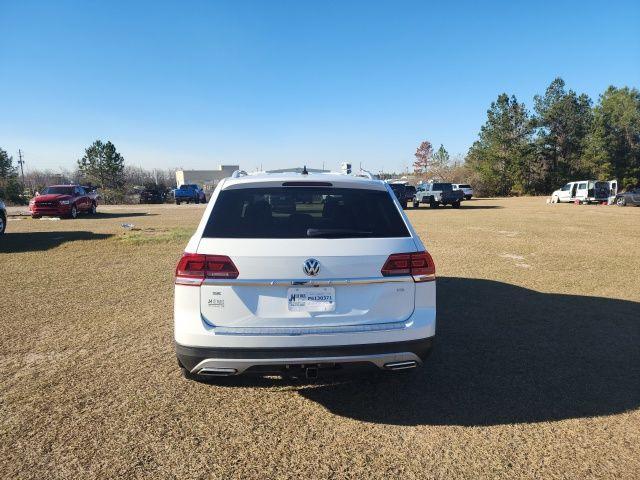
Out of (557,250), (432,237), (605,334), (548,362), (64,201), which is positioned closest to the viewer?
(548,362)

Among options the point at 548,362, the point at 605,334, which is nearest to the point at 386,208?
the point at 548,362

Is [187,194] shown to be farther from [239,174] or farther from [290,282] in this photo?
[290,282]

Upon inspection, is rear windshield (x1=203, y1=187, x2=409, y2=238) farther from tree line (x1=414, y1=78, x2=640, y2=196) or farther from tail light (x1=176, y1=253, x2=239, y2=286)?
tree line (x1=414, y1=78, x2=640, y2=196)

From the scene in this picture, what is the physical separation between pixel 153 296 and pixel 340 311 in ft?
14.8

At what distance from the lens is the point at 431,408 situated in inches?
131

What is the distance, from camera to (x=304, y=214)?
131 inches

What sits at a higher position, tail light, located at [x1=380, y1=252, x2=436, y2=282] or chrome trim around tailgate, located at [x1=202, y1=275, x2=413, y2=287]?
tail light, located at [x1=380, y1=252, x2=436, y2=282]

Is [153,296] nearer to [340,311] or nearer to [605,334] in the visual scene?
[340,311]

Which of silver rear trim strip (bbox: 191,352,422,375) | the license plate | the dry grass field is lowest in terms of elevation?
the dry grass field

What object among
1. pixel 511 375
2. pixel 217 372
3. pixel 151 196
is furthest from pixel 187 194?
pixel 217 372

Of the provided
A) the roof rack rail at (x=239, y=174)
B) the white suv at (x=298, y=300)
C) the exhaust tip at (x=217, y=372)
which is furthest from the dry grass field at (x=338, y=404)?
the roof rack rail at (x=239, y=174)

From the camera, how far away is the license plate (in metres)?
2.85

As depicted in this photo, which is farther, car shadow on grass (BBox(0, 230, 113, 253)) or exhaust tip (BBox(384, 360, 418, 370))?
car shadow on grass (BBox(0, 230, 113, 253))

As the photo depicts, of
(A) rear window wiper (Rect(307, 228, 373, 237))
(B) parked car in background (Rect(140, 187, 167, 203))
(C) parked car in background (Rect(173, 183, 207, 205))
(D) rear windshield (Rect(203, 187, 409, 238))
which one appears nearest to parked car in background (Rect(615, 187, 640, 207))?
(D) rear windshield (Rect(203, 187, 409, 238))
